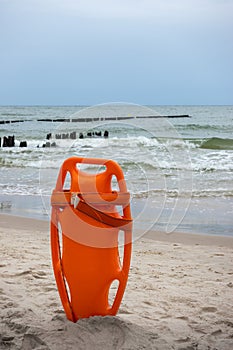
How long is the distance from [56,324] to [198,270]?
194cm

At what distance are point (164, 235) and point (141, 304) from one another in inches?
114

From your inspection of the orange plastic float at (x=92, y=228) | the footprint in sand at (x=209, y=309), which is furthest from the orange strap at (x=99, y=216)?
the footprint in sand at (x=209, y=309)

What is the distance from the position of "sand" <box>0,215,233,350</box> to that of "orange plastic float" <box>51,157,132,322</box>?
24cm

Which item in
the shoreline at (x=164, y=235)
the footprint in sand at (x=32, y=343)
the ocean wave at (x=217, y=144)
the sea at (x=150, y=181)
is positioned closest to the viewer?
the footprint in sand at (x=32, y=343)

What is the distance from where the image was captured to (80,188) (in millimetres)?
3238

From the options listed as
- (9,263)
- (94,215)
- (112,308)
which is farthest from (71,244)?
(9,263)

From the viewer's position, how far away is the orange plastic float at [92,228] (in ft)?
10.4

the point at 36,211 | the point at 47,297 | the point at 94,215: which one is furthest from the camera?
the point at 36,211

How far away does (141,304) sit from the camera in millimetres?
3924

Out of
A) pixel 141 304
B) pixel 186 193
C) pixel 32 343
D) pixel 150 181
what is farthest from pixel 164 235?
pixel 150 181

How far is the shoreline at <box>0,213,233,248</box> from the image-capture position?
6371 millimetres

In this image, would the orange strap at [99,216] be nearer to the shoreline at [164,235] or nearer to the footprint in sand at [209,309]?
the footprint in sand at [209,309]

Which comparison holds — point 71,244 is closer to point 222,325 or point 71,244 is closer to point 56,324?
point 56,324

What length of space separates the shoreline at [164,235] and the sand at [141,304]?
332 millimetres
